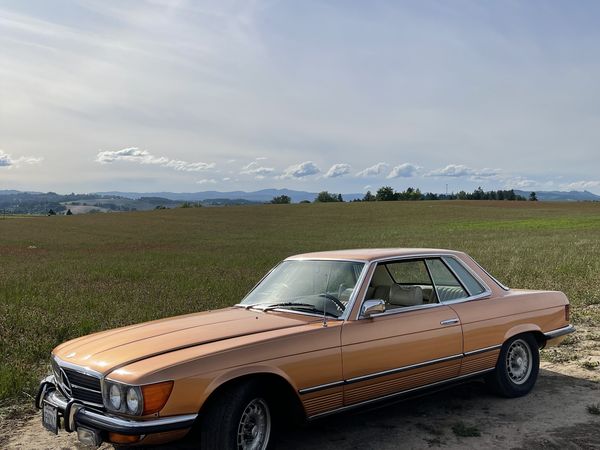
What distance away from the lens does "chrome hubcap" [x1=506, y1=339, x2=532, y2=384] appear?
536 centimetres

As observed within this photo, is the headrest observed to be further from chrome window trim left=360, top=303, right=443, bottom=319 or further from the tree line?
the tree line

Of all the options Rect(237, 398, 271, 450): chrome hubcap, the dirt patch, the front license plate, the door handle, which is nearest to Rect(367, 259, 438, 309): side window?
the door handle

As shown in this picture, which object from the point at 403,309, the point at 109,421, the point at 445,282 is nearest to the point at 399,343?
the point at 403,309

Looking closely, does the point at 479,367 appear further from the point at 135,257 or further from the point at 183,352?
the point at 135,257

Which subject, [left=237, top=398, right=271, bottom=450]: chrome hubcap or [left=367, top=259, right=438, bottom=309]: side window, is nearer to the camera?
[left=237, top=398, right=271, bottom=450]: chrome hubcap

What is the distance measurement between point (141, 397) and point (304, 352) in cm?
110

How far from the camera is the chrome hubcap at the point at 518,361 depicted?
536 cm

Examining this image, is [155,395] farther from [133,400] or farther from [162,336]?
[162,336]

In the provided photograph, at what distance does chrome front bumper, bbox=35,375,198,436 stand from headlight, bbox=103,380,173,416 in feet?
0.19

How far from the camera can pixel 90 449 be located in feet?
14.0

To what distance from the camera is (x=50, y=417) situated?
380 centimetres

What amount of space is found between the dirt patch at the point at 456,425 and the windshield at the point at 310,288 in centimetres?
84

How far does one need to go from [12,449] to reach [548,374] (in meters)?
5.02

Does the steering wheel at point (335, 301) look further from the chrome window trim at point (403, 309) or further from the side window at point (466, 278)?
the side window at point (466, 278)
